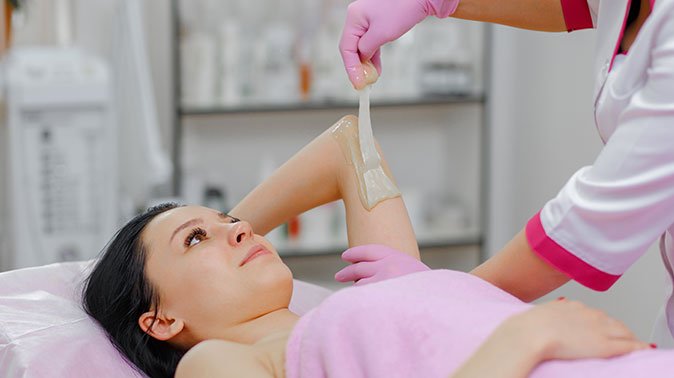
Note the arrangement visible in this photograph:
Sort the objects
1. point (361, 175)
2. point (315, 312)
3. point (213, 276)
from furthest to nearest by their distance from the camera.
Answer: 1. point (361, 175)
2. point (213, 276)
3. point (315, 312)

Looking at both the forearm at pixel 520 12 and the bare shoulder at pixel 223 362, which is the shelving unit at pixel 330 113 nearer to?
the forearm at pixel 520 12

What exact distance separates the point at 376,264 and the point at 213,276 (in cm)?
25

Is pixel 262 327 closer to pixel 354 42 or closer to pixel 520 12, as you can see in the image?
pixel 354 42

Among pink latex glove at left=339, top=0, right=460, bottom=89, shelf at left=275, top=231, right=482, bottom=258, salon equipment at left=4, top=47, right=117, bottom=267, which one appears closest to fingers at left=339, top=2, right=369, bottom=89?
pink latex glove at left=339, top=0, right=460, bottom=89

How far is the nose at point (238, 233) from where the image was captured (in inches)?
63.4

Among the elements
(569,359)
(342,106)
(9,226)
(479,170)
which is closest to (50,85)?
(9,226)

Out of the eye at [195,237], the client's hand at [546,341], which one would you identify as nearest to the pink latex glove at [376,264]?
the eye at [195,237]

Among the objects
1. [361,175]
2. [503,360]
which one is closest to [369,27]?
[361,175]

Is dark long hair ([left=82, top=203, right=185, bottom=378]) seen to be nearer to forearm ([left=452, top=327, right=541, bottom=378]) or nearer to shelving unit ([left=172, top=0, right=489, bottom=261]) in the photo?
forearm ([left=452, top=327, right=541, bottom=378])

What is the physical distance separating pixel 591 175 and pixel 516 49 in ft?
8.01

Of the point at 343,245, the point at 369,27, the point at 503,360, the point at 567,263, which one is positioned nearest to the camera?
the point at 503,360

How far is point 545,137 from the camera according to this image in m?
3.48

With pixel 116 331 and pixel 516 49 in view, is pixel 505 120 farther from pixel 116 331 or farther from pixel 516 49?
pixel 116 331

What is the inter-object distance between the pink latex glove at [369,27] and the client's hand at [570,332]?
578 mm
